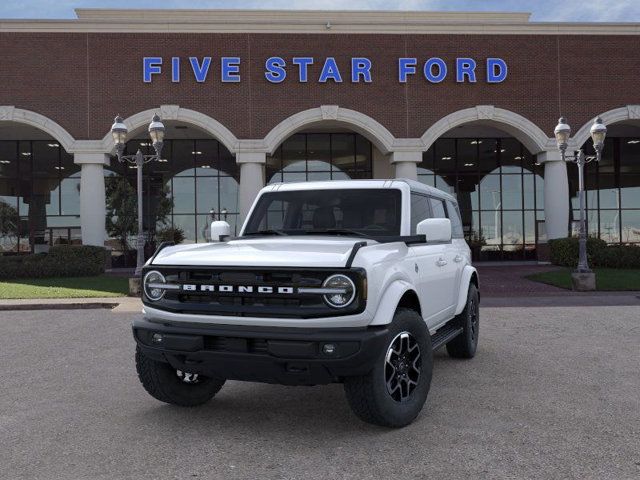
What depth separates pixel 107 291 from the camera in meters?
16.3

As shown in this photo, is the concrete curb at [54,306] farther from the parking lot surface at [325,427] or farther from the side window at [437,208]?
the side window at [437,208]

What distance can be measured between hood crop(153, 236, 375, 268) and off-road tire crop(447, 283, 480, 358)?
2487 millimetres

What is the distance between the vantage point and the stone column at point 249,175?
75.5 feet

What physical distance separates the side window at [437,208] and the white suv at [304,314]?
0.91 meters

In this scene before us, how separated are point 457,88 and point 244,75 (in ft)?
29.6

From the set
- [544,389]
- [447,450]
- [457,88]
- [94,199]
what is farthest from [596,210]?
[447,450]

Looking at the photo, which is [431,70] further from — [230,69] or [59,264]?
[59,264]

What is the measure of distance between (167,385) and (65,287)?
46.4 ft

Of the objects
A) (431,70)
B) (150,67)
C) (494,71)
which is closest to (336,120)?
(431,70)

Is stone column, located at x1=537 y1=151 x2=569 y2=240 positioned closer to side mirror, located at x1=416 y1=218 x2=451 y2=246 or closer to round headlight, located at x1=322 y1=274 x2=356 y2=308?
side mirror, located at x1=416 y1=218 x2=451 y2=246

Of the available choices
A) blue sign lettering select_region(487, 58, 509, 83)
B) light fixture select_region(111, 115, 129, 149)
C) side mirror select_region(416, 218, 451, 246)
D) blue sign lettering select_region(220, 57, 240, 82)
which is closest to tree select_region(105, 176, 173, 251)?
blue sign lettering select_region(220, 57, 240, 82)

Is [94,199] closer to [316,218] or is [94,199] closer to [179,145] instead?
[179,145]

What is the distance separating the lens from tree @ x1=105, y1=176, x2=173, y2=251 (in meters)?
28.8

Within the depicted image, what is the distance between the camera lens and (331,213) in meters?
5.46
